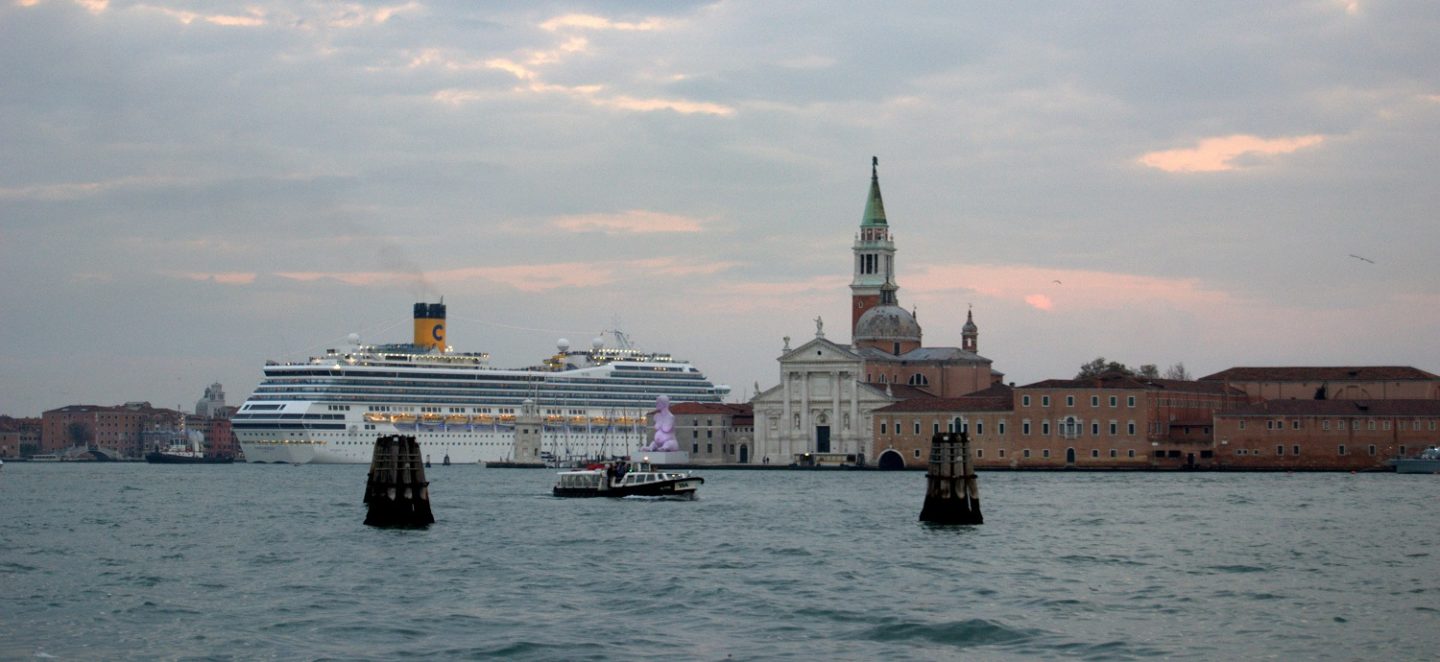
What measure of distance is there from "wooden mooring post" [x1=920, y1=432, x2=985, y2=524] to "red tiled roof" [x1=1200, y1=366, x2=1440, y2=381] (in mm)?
60053

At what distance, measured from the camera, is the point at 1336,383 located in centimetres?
9762

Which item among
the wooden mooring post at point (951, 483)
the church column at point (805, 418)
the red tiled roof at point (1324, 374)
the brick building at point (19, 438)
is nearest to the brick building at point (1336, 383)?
the red tiled roof at point (1324, 374)

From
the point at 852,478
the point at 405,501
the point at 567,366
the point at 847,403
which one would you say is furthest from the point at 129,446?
the point at 405,501

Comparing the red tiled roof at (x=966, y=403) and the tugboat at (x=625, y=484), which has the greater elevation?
the red tiled roof at (x=966, y=403)

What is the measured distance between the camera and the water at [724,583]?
23.5m

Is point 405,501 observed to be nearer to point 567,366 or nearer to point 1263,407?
point 1263,407

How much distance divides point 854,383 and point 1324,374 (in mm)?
23576

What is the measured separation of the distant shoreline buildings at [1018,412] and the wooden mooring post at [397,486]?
5475 cm

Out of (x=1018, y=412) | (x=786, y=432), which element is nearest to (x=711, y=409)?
(x=786, y=432)

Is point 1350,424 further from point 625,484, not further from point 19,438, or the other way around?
point 19,438

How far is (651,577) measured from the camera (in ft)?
101

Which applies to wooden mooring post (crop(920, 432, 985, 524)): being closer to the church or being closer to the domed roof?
the church

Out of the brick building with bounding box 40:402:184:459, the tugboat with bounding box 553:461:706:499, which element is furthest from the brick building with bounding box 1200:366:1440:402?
the brick building with bounding box 40:402:184:459

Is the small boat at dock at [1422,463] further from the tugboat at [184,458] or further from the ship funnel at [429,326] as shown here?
the tugboat at [184,458]
